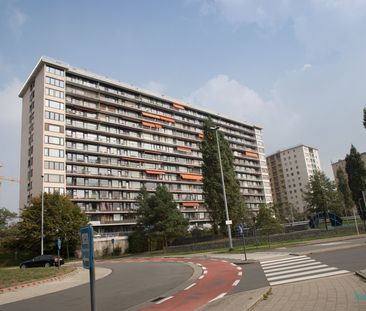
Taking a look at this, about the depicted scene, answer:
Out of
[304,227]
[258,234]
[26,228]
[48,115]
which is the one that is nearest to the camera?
[258,234]

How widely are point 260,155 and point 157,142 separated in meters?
42.7

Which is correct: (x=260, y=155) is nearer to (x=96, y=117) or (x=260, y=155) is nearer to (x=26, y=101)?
(x=96, y=117)

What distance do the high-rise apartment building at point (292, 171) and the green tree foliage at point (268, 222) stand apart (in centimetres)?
9926

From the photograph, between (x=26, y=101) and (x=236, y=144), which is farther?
(x=236, y=144)

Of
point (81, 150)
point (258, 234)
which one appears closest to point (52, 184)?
point (81, 150)

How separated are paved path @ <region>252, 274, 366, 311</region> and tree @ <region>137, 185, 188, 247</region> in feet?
133

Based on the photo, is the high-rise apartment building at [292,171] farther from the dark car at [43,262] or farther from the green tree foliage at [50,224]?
the dark car at [43,262]

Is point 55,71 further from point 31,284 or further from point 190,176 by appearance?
point 31,284

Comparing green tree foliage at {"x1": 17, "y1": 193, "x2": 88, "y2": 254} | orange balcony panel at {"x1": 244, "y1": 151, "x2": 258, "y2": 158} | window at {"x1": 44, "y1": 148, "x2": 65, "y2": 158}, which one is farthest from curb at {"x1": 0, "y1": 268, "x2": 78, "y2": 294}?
orange balcony panel at {"x1": 244, "y1": 151, "x2": 258, "y2": 158}

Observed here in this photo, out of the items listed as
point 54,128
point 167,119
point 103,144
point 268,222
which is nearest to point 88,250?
point 268,222

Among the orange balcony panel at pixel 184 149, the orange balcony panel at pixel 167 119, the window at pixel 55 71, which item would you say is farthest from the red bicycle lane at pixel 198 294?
the orange balcony panel at pixel 184 149

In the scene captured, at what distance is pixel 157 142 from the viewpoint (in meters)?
81.0

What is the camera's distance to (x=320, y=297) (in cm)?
799

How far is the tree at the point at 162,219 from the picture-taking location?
50.0 meters
